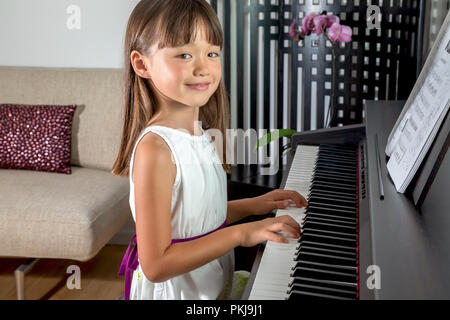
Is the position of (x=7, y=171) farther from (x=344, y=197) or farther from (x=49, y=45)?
(x=344, y=197)

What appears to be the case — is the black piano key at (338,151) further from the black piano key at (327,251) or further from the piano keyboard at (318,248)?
the black piano key at (327,251)

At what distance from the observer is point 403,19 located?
256 cm

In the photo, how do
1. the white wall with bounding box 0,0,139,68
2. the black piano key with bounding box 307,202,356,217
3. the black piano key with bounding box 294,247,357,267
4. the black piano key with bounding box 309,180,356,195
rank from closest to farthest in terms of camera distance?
the black piano key with bounding box 294,247,357,267 → the black piano key with bounding box 307,202,356,217 → the black piano key with bounding box 309,180,356,195 → the white wall with bounding box 0,0,139,68

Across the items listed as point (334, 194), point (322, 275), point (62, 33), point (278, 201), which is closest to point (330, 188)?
point (334, 194)

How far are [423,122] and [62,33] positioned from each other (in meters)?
2.36

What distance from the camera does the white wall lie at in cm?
304

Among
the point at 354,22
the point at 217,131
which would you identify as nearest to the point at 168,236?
the point at 217,131

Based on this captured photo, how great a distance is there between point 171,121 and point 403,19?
1592 millimetres

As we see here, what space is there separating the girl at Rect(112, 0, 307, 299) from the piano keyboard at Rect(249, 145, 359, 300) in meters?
0.04

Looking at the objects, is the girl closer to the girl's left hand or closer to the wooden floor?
the girl's left hand

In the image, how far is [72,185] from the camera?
2.62 meters

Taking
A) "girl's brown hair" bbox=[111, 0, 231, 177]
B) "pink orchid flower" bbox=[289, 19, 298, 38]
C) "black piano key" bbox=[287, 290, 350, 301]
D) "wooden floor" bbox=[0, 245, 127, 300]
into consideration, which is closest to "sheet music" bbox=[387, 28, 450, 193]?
"black piano key" bbox=[287, 290, 350, 301]

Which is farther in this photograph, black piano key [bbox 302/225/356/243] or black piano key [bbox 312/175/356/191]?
black piano key [bbox 312/175/356/191]

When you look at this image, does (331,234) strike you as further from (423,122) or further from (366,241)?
(423,122)
